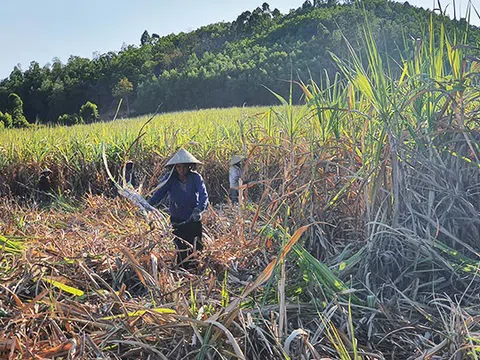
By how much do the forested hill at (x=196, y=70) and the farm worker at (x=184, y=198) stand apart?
79.1 feet

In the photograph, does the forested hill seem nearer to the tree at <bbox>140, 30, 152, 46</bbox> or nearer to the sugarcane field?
the tree at <bbox>140, 30, 152, 46</bbox>

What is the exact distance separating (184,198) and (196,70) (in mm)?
39514

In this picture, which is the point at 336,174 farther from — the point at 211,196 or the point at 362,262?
the point at 211,196

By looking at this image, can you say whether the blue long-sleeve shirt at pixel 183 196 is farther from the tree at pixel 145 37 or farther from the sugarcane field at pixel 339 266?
the tree at pixel 145 37

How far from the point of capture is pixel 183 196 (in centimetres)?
360

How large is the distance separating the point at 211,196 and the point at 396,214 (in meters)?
5.06

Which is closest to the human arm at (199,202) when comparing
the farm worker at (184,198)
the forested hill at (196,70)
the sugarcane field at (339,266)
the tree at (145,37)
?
A: the farm worker at (184,198)

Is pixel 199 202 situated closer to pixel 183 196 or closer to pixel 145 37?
pixel 183 196

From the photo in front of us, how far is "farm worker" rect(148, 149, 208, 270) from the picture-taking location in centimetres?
348

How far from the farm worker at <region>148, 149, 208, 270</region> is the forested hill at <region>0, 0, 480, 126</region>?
24.1m

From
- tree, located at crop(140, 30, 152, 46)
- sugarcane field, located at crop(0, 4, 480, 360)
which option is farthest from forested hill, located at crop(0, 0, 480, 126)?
sugarcane field, located at crop(0, 4, 480, 360)

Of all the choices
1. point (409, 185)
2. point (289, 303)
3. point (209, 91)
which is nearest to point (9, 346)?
point (289, 303)

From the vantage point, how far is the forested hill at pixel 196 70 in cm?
3412

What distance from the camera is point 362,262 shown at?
6.41 ft
